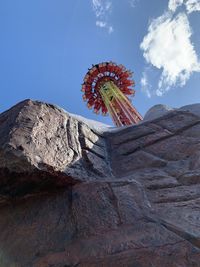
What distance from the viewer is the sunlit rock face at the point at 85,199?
7.09ft

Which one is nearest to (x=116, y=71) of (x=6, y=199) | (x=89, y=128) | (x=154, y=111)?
(x=154, y=111)

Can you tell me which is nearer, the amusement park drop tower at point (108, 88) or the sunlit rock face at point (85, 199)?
the sunlit rock face at point (85, 199)

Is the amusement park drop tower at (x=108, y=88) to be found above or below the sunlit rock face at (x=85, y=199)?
above

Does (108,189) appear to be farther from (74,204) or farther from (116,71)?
(116,71)

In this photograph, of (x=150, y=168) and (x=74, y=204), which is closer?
(x=74, y=204)

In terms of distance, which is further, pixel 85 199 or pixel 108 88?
pixel 108 88

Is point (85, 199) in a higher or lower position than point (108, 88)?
lower

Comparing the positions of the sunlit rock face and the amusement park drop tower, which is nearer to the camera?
the sunlit rock face

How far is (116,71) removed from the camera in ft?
62.5

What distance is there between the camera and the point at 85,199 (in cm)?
265

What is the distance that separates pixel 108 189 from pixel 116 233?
483 mm

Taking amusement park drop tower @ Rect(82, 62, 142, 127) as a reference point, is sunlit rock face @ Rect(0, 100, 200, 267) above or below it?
below

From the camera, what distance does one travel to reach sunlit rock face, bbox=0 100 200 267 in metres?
2.16

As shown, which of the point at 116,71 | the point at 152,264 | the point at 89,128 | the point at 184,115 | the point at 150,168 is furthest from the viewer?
the point at 116,71
